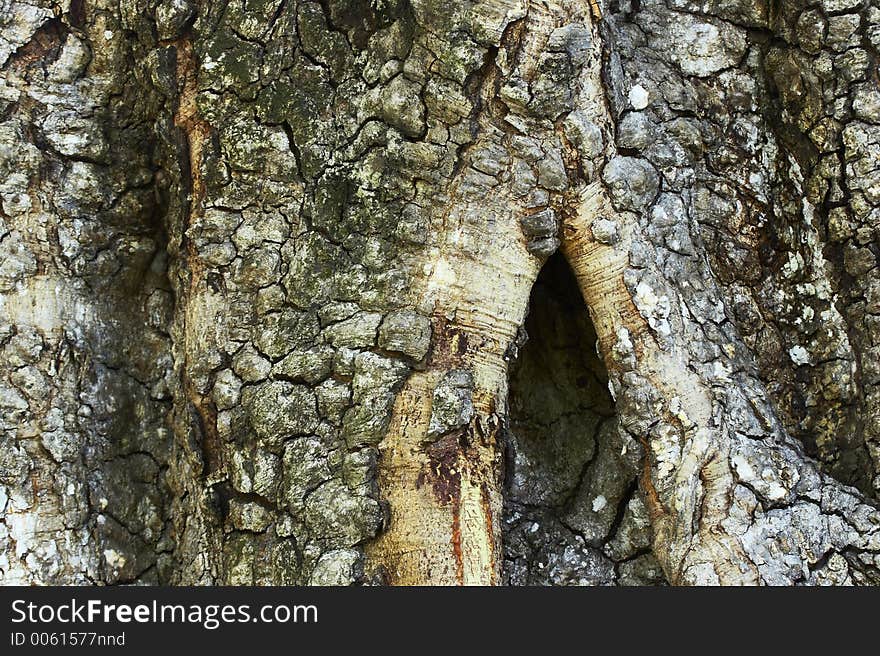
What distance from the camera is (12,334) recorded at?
2387 millimetres

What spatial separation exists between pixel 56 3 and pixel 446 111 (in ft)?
3.26

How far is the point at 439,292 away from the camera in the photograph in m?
2.25

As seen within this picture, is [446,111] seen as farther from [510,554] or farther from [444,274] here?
[510,554]

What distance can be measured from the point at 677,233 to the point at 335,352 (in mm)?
832

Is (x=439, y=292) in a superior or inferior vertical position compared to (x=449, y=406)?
superior

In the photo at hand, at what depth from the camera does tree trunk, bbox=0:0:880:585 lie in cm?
224

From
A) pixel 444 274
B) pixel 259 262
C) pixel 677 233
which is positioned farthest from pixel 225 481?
pixel 677 233

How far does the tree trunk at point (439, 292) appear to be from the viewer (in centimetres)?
224

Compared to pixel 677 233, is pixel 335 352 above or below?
below

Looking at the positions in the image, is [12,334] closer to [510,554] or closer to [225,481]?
[225,481]

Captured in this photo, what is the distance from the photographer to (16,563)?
7.61ft

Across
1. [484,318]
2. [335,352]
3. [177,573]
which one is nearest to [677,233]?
[484,318]

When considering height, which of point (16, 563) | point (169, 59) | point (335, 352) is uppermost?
point (169, 59)

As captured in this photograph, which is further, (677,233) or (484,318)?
(677,233)
